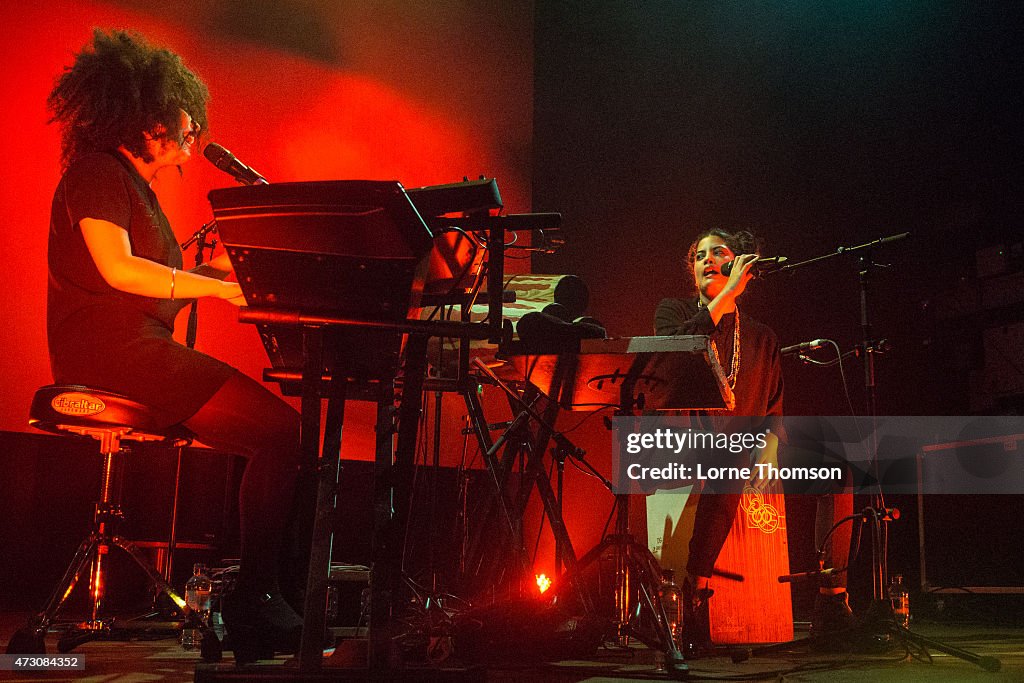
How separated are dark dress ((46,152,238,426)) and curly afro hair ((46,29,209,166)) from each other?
17cm

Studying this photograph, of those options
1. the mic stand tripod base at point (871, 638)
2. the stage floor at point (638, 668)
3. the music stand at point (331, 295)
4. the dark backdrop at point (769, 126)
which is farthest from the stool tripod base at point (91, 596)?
the dark backdrop at point (769, 126)

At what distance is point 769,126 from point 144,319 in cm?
438

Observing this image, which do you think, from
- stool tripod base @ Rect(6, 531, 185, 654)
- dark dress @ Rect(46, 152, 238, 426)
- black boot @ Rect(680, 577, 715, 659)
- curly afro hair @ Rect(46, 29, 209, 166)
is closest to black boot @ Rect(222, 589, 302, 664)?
dark dress @ Rect(46, 152, 238, 426)

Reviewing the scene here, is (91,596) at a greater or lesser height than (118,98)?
lesser

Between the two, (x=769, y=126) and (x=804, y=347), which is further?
(x=769, y=126)

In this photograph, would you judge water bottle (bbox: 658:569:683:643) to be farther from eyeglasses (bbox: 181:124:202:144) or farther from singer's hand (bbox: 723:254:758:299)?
eyeglasses (bbox: 181:124:202:144)

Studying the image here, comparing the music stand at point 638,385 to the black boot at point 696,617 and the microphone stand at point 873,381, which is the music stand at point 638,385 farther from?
the microphone stand at point 873,381

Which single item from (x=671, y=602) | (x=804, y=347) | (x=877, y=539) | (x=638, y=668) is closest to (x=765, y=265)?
(x=804, y=347)

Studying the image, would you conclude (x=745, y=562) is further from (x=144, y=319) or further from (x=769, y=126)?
(x=769, y=126)

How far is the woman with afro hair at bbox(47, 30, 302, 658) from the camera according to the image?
1771 mm

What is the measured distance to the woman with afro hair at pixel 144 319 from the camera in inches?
69.7

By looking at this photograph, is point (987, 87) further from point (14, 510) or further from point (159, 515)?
point (14, 510)

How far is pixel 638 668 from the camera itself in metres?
2.27

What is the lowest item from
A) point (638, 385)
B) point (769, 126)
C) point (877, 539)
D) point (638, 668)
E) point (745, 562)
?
point (638, 668)
